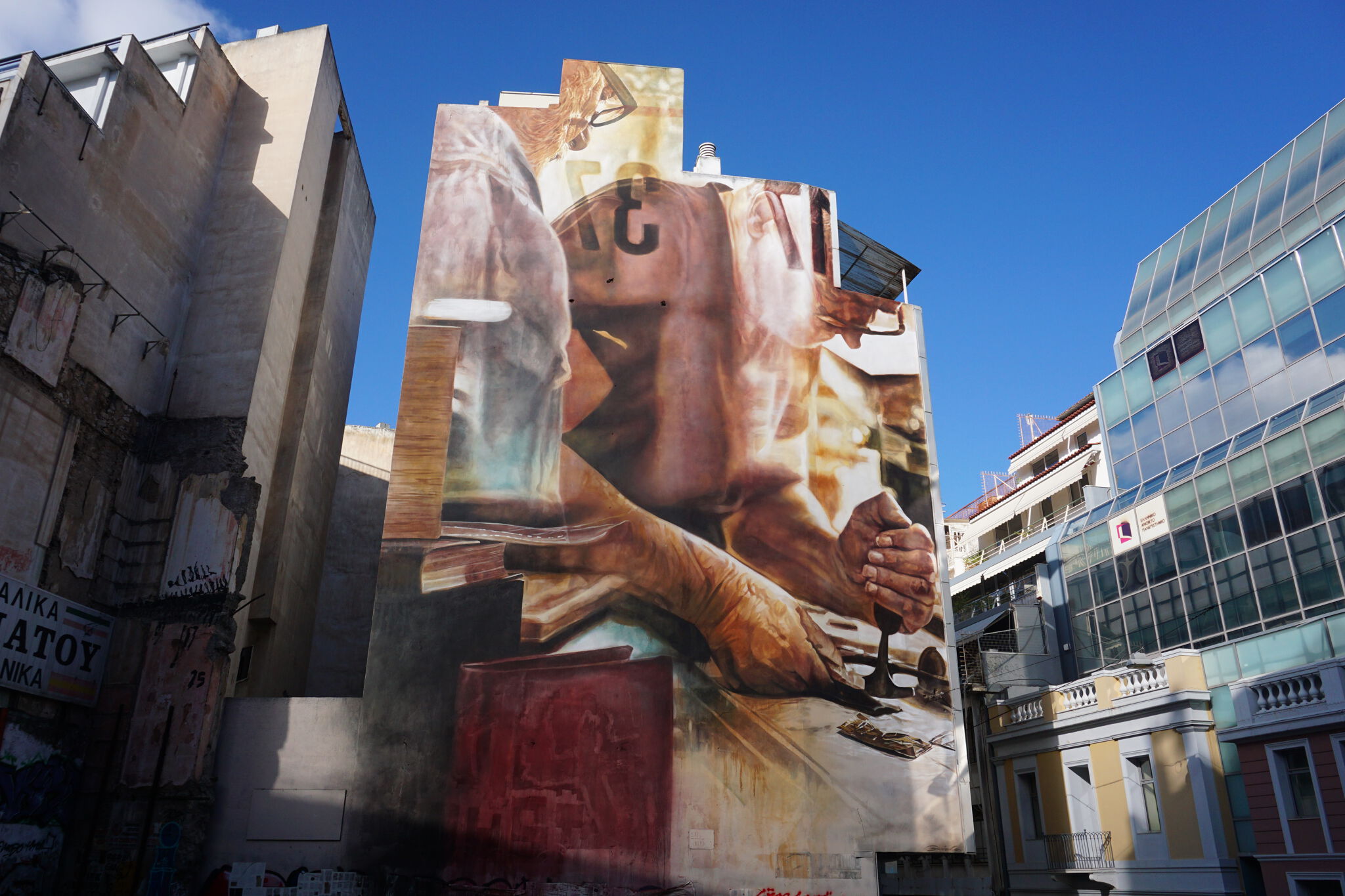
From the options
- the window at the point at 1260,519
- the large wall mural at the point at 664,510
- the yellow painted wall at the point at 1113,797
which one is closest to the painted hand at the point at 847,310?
the large wall mural at the point at 664,510

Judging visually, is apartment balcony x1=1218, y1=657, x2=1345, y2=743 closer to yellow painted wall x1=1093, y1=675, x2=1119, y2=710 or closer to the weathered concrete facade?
yellow painted wall x1=1093, y1=675, x2=1119, y2=710

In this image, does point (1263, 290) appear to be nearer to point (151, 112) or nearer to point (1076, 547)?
point (1076, 547)

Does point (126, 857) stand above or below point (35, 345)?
below

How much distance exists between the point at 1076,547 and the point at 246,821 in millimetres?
26203

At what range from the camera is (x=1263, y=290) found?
2938 centimetres

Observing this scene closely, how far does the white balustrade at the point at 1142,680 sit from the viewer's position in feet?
81.8

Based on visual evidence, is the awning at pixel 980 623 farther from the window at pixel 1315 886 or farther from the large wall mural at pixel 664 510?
the window at pixel 1315 886

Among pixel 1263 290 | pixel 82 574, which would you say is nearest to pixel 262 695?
pixel 82 574

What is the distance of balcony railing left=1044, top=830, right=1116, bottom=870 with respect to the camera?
25.6 metres

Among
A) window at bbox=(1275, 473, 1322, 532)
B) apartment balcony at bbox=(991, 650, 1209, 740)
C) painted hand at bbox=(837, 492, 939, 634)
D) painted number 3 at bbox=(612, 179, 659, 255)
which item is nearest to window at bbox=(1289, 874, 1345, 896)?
apartment balcony at bbox=(991, 650, 1209, 740)

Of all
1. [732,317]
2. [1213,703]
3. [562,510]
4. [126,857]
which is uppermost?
[732,317]

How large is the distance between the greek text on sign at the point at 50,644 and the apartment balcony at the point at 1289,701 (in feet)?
85.1

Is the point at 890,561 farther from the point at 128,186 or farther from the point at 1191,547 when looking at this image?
the point at 128,186

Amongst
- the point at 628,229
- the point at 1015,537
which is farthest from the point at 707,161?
the point at 1015,537
